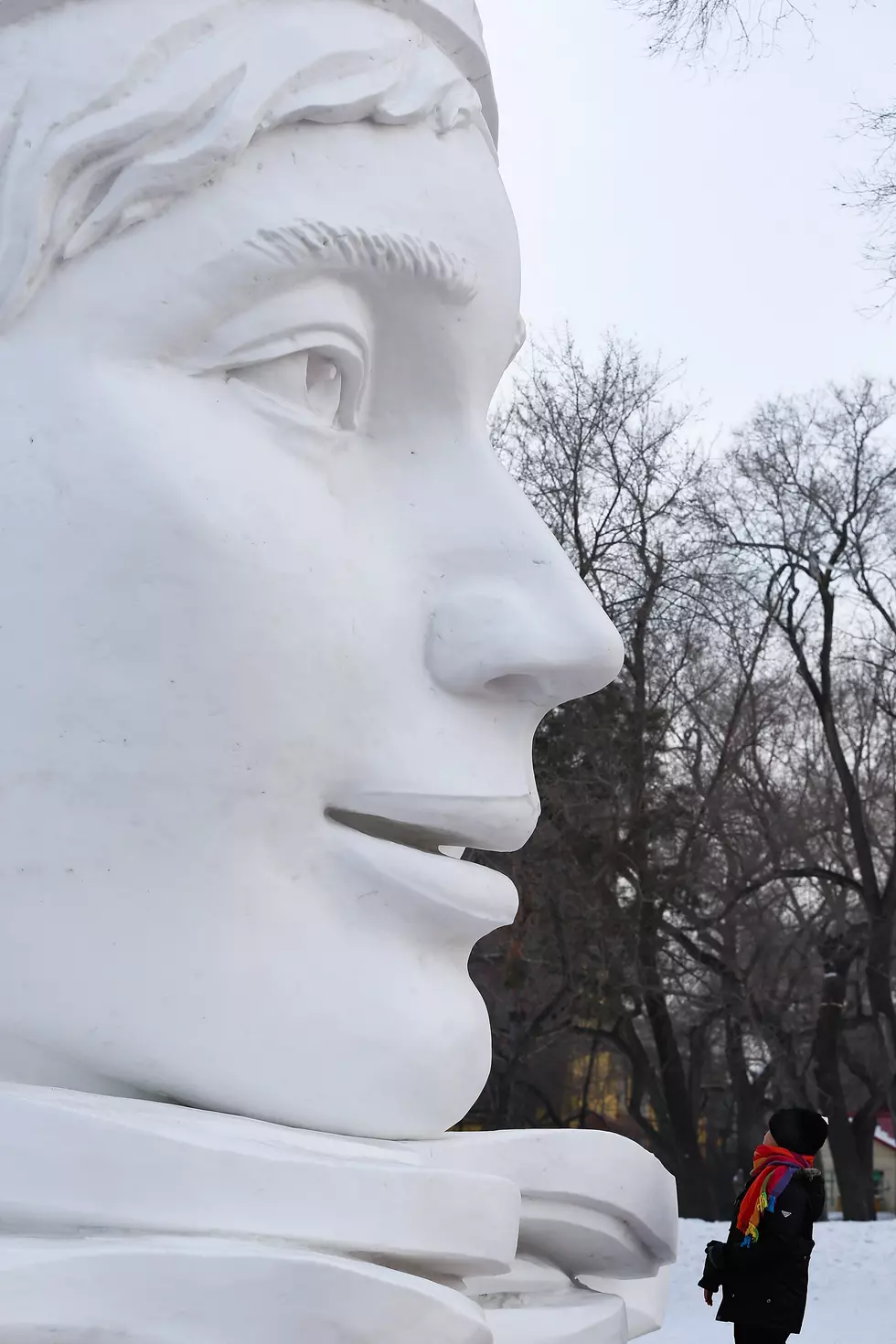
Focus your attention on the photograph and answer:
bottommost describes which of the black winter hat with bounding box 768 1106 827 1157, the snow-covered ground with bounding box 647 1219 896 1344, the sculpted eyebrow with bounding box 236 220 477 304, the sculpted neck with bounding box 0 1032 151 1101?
the snow-covered ground with bounding box 647 1219 896 1344

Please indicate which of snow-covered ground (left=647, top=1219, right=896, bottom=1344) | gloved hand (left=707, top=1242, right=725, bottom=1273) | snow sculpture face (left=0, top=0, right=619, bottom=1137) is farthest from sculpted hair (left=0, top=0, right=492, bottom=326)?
snow-covered ground (left=647, top=1219, right=896, bottom=1344)

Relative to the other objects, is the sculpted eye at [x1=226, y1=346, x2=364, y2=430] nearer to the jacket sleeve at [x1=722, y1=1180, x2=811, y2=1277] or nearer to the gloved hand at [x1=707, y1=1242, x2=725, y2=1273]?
the jacket sleeve at [x1=722, y1=1180, x2=811, y2=1277]

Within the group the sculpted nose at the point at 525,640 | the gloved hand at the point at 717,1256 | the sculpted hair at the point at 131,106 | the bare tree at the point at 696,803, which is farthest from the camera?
the bare tree at the point at 696,803

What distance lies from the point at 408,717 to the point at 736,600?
13848mm

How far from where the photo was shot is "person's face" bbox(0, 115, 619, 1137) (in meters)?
1.36

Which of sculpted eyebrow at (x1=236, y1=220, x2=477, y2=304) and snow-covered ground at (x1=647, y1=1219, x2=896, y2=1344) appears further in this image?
snow-covered ground at (x1=647, y1=1219, x2=896, y2=1344)

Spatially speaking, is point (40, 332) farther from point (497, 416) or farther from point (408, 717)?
point (497, 416)

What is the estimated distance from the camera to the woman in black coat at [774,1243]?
4250mm

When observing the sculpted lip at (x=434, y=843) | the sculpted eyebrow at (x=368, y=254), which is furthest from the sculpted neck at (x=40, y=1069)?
the sculpted eyebrow at (x=368, y=254)

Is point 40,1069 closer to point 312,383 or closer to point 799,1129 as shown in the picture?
point 312,383

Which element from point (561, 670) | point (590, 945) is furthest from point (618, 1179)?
point (590, 945)

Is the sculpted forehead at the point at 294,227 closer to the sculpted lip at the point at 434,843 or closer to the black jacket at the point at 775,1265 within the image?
the sculpted lip at the point at 434,843

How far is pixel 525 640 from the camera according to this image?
159 centimetres

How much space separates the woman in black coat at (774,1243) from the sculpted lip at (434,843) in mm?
3177
